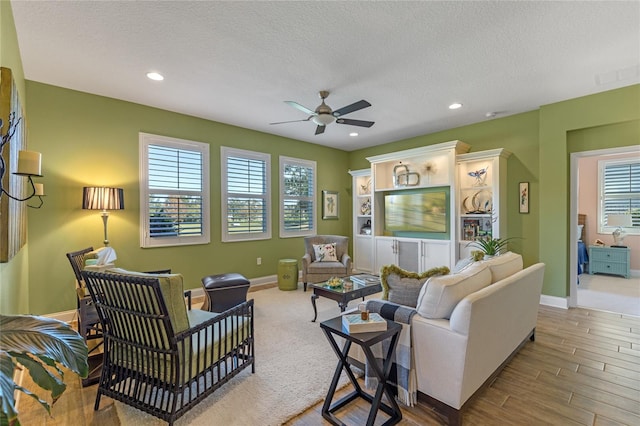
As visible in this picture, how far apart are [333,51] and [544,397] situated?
336 centimetres

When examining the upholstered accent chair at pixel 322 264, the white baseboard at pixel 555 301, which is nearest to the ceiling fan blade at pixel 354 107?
the upholstered accent chair at pixel 322 264

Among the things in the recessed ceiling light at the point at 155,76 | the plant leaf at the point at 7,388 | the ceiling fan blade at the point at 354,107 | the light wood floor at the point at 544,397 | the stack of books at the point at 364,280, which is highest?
the recessed ceiling light at the point at 155,76

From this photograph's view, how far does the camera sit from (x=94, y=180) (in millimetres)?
3777

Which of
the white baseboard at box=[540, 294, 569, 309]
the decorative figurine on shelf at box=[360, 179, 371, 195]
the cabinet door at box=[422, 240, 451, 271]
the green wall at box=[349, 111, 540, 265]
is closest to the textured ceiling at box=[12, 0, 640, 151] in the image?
the green wall at box=[349, 111, 540, 265]

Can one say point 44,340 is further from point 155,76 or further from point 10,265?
point 155,76

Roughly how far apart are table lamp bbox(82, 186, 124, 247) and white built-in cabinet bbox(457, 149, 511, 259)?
5048 millimetres

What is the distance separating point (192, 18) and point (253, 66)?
80cm

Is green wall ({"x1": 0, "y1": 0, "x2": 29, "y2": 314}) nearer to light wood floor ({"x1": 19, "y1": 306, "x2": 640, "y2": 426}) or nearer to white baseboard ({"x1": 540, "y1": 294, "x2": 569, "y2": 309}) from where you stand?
light wood floor ({"x1": 19, "y1": 306, "x2": 640, "y2": 426})

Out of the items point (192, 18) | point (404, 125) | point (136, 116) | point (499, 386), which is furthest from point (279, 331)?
point (404, 125)

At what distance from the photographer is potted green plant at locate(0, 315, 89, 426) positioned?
0.83m

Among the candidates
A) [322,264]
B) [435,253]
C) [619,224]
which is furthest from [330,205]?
[619,224]

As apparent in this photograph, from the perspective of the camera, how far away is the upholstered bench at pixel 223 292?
3.47 metres

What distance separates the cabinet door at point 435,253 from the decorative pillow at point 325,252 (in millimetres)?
1612

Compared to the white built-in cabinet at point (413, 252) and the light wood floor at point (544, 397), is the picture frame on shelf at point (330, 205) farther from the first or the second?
the light wood floor at point (544, 397)
